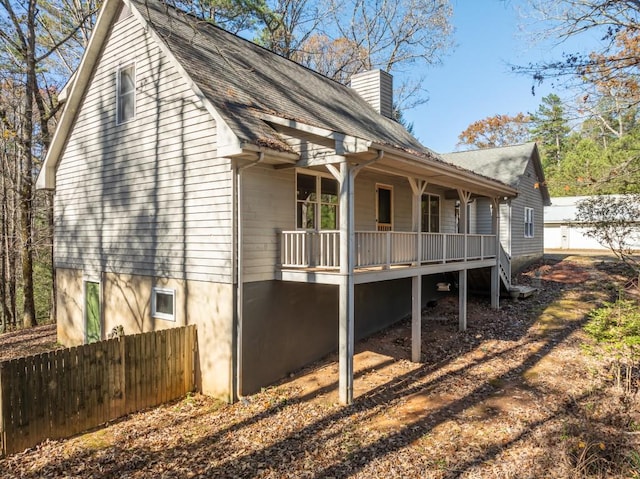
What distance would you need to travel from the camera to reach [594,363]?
32.0 ft

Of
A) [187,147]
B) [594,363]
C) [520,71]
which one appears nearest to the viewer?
[520,71]

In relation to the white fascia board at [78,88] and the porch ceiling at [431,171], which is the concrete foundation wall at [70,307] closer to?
the white fascia board at [78,88]

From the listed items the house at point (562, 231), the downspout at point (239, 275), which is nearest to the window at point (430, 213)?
the downspout at point (239, 275)

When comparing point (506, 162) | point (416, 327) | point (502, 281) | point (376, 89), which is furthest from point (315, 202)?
point (506, 162)

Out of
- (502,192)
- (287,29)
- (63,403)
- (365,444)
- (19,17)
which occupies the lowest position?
(365,444)

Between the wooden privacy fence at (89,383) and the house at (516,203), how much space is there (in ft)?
52.9

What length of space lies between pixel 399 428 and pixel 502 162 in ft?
61.0

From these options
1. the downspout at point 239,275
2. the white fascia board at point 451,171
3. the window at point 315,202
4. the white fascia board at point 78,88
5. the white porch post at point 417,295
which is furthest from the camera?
the white fascia board at point 78,88

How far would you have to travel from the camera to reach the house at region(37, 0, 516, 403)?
8219mm

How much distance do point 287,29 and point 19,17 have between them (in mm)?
14443

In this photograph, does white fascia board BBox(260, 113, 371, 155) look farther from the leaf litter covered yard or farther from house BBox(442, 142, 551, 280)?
house BBox(442, 142, 551, 280)

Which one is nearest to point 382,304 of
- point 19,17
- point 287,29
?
point 19,17

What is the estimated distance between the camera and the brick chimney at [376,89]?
18016 mm

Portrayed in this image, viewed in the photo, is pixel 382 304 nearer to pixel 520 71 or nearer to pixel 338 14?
pixel 520 71
